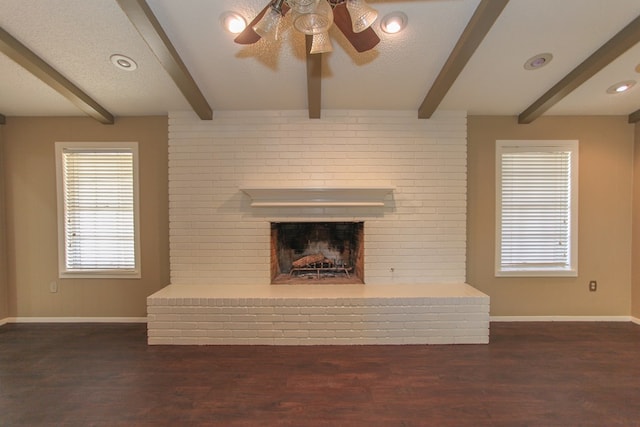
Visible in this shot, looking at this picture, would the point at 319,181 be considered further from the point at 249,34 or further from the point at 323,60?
the point at 249,34

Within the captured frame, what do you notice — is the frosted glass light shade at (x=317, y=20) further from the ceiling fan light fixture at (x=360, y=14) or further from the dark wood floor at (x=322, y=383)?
the dark wood floor at (x=322, y=383)

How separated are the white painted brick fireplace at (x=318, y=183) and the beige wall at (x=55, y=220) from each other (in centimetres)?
27

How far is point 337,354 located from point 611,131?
3.86 m

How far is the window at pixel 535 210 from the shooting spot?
10.0ft

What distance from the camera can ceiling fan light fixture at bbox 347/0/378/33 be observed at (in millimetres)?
1309

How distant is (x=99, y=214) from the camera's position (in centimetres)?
310

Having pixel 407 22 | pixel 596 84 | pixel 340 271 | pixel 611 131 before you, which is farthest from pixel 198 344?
pixel 611 131

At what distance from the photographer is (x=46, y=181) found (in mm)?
3049

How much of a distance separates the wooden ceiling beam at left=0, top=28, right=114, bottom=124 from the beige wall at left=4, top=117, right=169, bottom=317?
1.15ft

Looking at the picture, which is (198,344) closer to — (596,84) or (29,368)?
(29,368)

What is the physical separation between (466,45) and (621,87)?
5.97 ft

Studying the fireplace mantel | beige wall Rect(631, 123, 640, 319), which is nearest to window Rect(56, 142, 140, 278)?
the fireplace mantel

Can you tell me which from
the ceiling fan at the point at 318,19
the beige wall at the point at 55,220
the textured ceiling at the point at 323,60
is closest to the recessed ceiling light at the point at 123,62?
the textured ceiling at the point at 323,60

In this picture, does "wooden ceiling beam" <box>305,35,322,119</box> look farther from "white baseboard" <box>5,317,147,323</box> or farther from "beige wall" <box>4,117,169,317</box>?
"white baseboard" <box>5,317,147,323</box>
